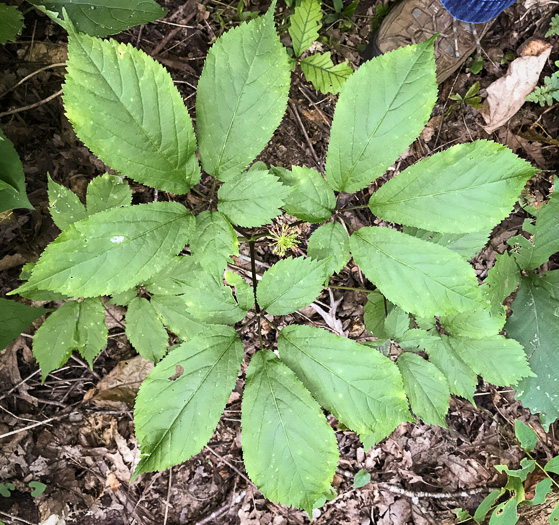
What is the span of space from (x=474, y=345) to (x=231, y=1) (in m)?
2.29

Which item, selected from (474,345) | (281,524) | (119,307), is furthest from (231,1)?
(281,524)

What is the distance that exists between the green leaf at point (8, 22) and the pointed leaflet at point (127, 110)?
1.08 meters

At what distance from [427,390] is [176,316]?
1137mm

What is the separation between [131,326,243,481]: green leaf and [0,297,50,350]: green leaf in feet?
2.62

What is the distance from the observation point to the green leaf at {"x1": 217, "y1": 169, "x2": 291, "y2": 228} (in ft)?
3.99

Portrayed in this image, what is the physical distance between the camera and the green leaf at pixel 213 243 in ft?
3.99

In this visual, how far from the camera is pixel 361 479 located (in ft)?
8.21

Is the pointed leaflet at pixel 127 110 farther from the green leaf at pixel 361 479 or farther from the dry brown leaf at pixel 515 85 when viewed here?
the dry brown leaf at pixel 515 85

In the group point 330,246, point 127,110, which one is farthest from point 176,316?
point 127,110

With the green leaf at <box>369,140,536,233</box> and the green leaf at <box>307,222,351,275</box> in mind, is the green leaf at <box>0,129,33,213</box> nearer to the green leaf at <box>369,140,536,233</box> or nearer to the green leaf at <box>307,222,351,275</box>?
the green leaf at <box>307,222,351,275</box>

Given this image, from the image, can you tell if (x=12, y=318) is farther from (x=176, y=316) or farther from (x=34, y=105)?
(x=34, y=105)

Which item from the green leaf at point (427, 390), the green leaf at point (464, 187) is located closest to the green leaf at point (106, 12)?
the green leaf at point (464, 187)

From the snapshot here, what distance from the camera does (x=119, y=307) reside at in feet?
7.70

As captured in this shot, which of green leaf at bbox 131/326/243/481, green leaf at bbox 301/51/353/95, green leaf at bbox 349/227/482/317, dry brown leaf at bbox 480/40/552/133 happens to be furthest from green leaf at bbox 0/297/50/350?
dry brown leaf at bbox 480/40/552/133
